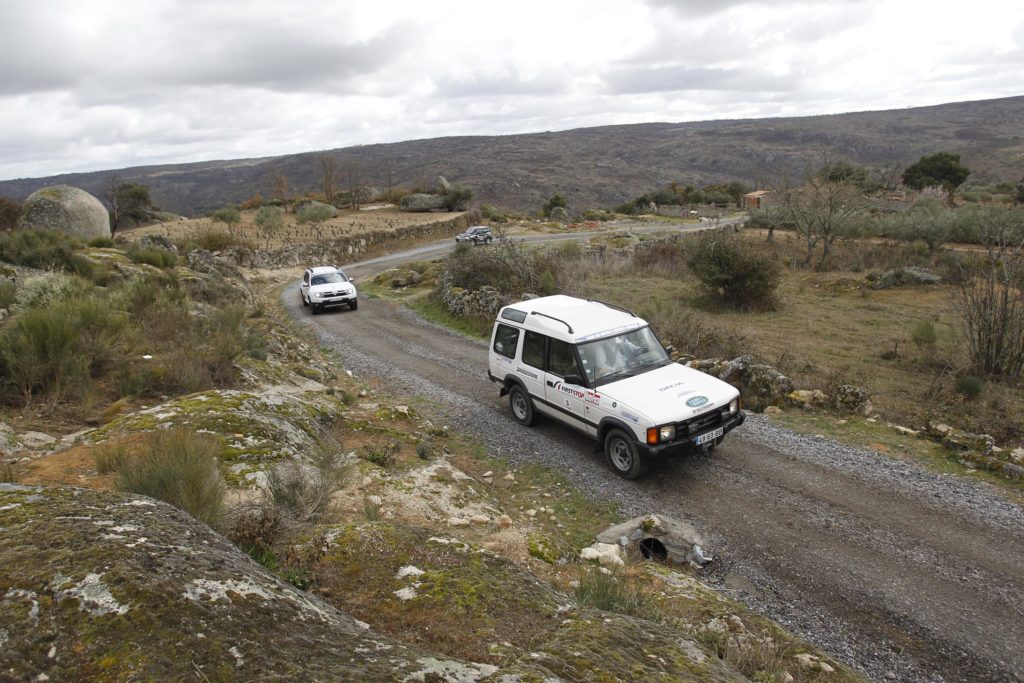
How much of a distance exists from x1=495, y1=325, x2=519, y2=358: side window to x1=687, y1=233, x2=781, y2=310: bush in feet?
46.2

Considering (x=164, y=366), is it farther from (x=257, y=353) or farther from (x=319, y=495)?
(x=319, y=495)

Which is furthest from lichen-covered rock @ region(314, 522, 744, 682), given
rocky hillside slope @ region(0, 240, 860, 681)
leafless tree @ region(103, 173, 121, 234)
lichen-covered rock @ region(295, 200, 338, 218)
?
lichen-covered rock @ region(295, 200, 338, 218)

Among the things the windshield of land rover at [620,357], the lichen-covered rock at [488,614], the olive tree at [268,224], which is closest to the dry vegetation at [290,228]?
the olive tree at [268,224]

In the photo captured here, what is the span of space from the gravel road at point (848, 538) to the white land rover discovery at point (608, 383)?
0.56m

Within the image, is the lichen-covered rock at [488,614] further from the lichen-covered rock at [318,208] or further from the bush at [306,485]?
the lichen-covered rock at [318,208]

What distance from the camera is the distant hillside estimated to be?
357 ft

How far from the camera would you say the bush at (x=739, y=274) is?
2166cm

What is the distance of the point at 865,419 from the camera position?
9.95 meters

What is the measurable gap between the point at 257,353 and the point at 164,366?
9.38ft

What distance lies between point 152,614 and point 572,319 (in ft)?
24.3

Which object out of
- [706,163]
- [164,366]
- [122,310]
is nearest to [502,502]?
[164,366]

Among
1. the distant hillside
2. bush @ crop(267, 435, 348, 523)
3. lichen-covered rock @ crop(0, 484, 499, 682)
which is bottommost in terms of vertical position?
bush @ crop(267, 435, 348, 523)

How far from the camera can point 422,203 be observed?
186ft

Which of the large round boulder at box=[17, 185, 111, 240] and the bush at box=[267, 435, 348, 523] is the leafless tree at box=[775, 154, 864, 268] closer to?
the bush at box=[267, 435, 348, 523]
